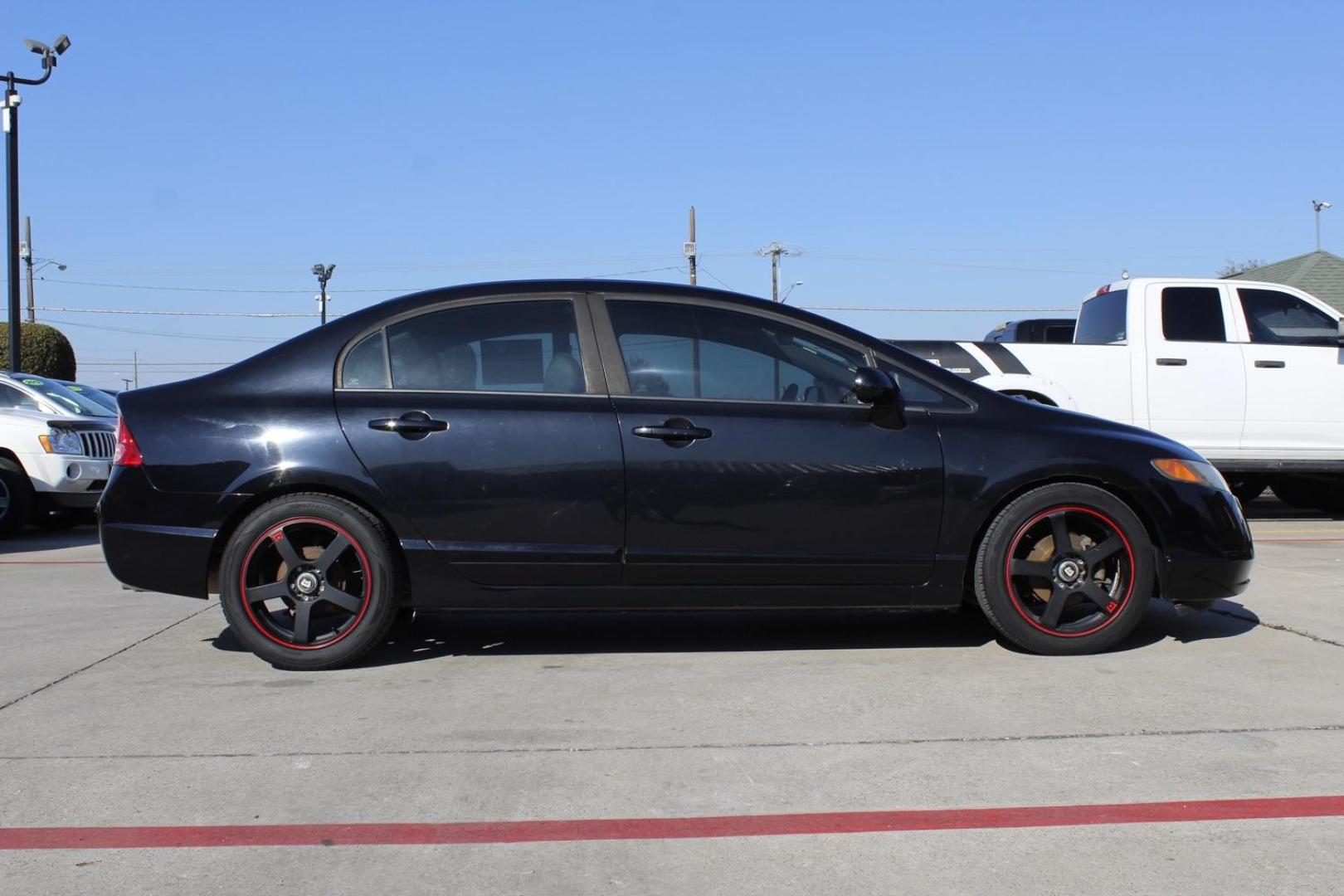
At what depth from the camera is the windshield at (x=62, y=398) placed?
457 inches

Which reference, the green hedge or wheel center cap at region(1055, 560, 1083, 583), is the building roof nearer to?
wheel center cap at region(1055, 560, 1083, 583)

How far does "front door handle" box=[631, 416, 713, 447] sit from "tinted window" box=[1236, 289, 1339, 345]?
7569 mm

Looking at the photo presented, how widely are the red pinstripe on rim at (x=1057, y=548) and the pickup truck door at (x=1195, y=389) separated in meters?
5.78

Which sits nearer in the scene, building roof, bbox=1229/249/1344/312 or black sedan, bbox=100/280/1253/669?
black sedan, bbox=100/280/1253/669

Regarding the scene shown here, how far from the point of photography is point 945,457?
5.18 metres

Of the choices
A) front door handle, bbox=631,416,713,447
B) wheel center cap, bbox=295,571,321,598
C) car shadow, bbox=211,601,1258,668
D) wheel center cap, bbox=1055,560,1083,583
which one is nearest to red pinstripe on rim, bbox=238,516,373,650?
wheel center cap, bbox=295,571,321,598

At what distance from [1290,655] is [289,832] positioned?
4.15 meters

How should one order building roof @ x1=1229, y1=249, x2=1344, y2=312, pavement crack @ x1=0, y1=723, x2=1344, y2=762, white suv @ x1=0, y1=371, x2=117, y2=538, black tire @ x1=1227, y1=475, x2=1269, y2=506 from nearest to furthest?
pavement crack @ x1=0, y1=723, x2=1344, y2=762 → white suv @ x1=0, y1=371, x2=117, y2=538 → black tire @ x1=1227, y1=475, x2=1269, y2=506 → building roof @ x1=1229, y1=249, x2=1344, y2=312

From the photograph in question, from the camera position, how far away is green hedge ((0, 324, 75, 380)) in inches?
1015

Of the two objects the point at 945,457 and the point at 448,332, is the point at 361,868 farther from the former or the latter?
the point at 945,457

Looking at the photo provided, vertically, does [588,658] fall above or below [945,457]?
below

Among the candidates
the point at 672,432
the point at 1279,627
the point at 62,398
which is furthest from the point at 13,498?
the point at 1279,627

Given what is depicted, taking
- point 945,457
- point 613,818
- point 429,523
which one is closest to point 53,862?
point 613,818

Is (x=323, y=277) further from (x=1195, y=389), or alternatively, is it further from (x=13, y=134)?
(x=1195, y=389)
